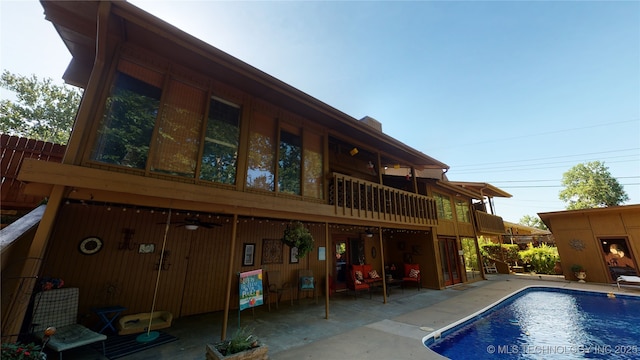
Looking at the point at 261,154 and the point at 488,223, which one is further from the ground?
the point at 261,154

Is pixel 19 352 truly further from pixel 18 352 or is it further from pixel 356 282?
pixel 356 282

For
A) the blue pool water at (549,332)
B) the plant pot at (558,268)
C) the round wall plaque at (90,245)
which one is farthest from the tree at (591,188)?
the round wall plaque at (90,245)

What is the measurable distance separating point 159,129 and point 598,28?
51.4 ft

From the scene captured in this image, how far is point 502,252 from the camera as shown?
1638cm

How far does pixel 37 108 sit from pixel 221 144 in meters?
18.1

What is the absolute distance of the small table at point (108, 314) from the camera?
424cm

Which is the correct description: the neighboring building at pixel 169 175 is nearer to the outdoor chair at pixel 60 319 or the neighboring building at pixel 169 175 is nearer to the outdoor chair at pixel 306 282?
the outdoor chair at pixel 306 282

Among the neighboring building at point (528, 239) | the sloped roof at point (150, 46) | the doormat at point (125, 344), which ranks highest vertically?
the sloped roof at point (150, 46)

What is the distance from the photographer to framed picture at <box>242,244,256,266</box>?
6.72 m

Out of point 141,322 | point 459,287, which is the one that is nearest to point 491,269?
point 459,287

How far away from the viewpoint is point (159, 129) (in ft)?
13.3

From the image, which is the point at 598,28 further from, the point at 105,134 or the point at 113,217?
the point at 113,217

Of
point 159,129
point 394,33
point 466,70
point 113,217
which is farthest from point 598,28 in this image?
point 113,217

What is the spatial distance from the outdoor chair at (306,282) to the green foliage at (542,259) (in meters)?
16.4
